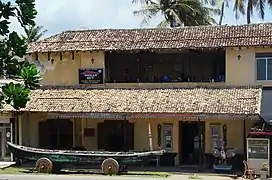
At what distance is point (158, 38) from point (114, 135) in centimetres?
552

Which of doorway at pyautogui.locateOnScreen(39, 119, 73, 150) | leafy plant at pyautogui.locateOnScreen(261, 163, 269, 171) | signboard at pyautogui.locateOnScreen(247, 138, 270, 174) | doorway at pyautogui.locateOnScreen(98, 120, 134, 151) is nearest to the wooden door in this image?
doorway at pyautogui.locateOnScreen(39, 119, 73, 150)

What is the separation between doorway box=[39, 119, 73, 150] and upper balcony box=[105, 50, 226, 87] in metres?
3.15

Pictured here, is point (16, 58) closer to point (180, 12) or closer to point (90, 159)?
point (90, 159)

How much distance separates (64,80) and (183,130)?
6982 mm

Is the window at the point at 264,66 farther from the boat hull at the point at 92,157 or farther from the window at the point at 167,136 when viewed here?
the boat hull at the point at 92,157

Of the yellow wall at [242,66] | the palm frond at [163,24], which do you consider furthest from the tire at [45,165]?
the palm frond at [163,24]

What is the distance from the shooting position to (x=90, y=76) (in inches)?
1204

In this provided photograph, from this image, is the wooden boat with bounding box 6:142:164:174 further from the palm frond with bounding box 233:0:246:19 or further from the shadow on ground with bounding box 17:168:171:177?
the palm frond with bounding box 233:0:246:19

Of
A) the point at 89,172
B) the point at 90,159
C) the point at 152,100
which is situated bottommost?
the point at 89,172

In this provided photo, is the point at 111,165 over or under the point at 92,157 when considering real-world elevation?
under

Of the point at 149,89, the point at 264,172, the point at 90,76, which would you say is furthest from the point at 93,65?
the point at 264,172

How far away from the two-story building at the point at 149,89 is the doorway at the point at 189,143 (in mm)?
51

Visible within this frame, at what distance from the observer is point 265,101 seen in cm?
2766

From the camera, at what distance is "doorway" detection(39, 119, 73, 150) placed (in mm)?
30469
